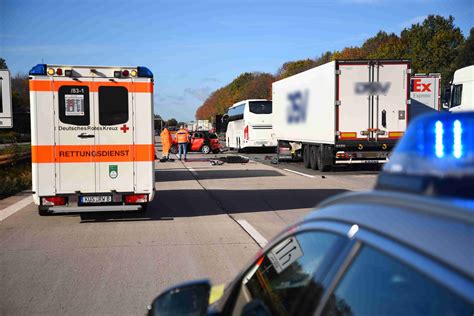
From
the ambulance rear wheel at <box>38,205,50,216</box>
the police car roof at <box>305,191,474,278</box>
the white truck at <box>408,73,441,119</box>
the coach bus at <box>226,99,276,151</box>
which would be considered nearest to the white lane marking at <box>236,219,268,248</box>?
the ambulance rear wheel at <box>38,205,50,216</box>

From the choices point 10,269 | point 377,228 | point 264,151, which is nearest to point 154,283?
Answer: point 10,269

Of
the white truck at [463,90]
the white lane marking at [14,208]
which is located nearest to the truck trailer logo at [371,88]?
the white truck at [463,90]

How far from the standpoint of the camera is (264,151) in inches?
1555

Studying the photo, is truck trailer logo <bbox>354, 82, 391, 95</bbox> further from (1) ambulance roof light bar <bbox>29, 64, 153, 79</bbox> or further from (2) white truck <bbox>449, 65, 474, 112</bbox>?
(1) ambulance roof light bar <bbox>29, 64, 153, 79</bbox>

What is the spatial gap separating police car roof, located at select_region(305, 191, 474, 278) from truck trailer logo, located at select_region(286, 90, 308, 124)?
21.1m

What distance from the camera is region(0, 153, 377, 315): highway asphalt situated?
562cm

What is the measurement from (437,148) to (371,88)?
18133mm

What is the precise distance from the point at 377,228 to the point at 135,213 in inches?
395

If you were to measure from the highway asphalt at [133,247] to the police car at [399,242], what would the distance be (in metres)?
3.12

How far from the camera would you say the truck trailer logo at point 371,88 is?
62.4ft

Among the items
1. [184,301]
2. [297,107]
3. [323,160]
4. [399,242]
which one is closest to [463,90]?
[323,160]

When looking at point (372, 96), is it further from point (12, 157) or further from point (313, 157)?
point (12, 157)

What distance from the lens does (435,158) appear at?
5.13ft

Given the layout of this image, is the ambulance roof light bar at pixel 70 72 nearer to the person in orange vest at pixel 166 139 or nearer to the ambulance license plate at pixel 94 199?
the ambulance license plate at pixel 94 199
